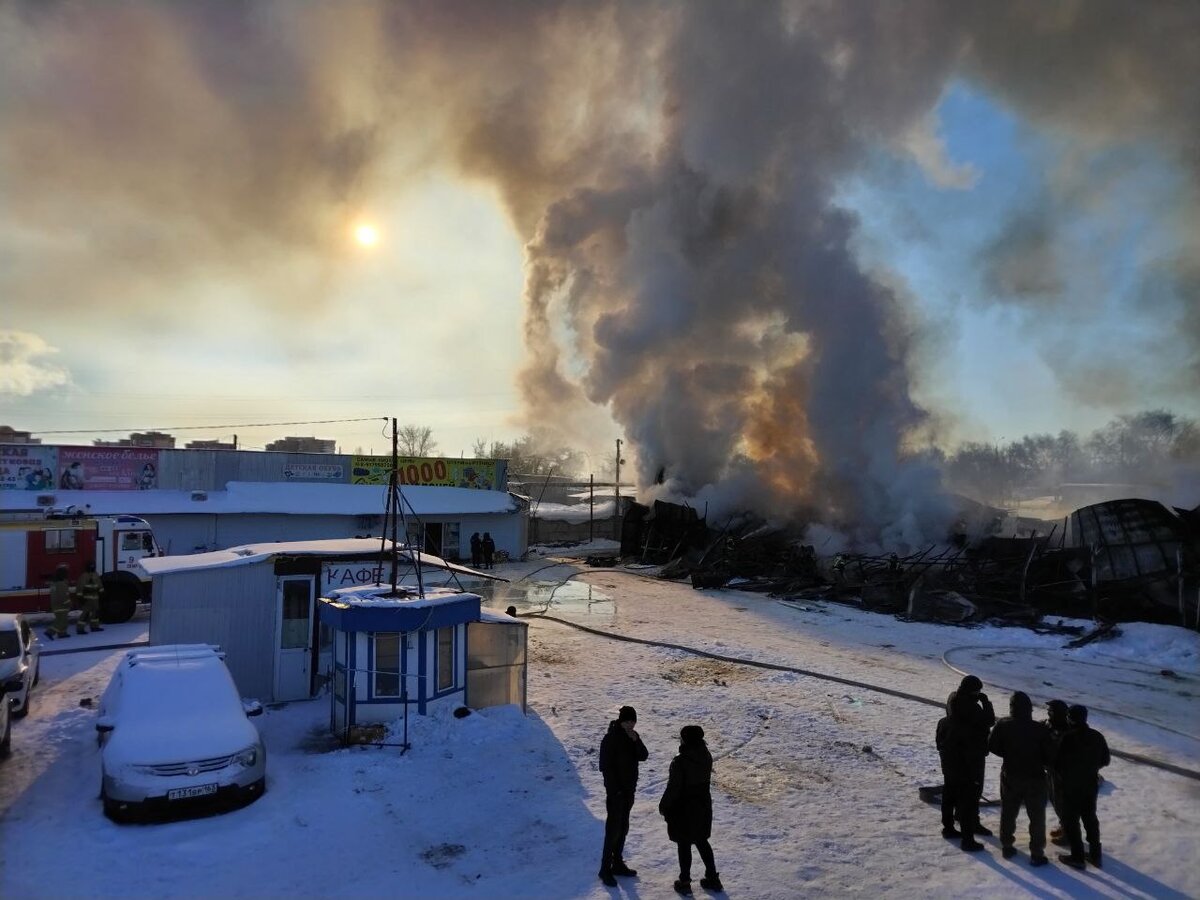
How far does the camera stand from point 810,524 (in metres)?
35.5

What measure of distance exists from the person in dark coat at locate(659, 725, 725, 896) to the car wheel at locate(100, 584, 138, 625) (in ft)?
60.2

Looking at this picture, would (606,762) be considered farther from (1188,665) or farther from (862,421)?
(862,421)

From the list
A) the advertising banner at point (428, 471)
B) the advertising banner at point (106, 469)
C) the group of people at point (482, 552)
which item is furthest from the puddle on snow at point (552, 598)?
the advertising banner at point (106, 469)

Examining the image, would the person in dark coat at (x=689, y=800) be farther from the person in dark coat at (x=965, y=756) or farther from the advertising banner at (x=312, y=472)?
the advertising banner at (x=312, y=472)

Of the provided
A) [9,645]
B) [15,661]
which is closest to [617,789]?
[15,661]

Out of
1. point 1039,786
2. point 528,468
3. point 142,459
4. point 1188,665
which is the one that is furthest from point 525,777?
point 528,468

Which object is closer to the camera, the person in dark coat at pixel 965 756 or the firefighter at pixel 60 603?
the person in dark coat at pixel 965 756

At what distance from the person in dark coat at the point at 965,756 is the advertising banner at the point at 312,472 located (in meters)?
30.7

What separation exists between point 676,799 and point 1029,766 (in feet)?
11.1

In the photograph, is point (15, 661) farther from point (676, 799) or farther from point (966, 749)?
point (966, 749)

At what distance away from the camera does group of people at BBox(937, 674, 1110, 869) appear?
6.82 m

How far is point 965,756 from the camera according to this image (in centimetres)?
703

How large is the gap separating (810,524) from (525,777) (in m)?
28.7

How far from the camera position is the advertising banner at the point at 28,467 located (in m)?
28.4
